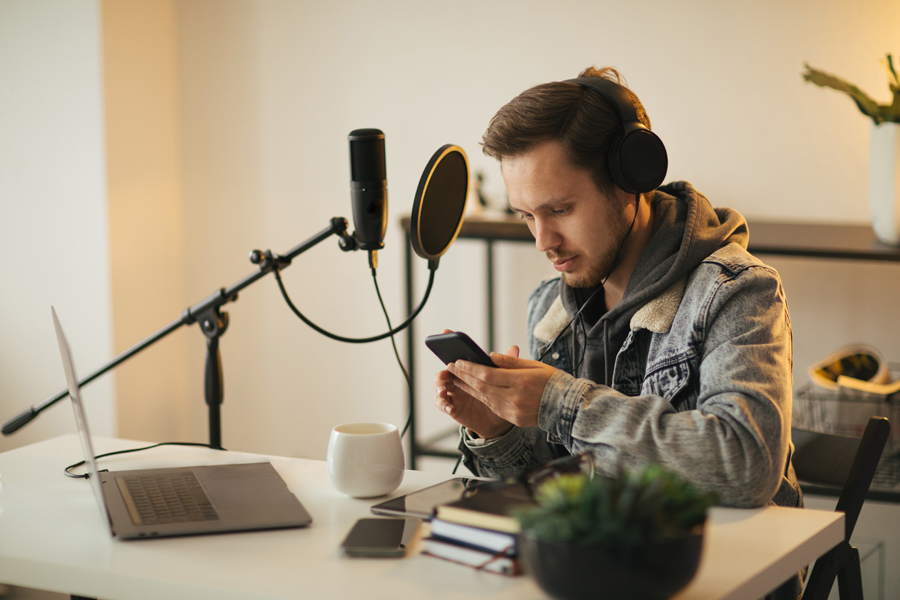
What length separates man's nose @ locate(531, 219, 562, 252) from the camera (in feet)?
4.32

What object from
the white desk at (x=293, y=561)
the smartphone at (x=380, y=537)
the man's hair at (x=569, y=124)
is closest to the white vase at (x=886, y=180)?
the man's hair at (x=569, y=124)

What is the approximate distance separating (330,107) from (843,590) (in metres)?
2.07

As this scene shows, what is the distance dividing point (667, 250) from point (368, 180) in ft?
1.50

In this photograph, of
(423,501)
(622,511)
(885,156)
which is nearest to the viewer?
(622,511)

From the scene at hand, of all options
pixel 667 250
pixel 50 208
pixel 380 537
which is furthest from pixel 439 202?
pixel 50 208

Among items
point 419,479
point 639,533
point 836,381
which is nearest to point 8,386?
point 419,479

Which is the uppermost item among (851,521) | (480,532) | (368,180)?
(368,180)

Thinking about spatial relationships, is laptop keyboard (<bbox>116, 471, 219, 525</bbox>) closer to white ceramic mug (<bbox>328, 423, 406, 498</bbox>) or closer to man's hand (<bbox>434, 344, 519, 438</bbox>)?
white ceramic mug (<bbox>328, 423, 406, 498</bbox>)

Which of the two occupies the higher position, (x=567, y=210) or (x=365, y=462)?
(x=567, y=210)

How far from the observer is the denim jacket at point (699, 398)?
1004mm

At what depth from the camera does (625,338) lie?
1354 mm

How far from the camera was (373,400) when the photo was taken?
2783 mm

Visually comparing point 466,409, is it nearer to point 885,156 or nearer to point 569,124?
point 569,124

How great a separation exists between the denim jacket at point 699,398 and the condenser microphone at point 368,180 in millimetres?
360
